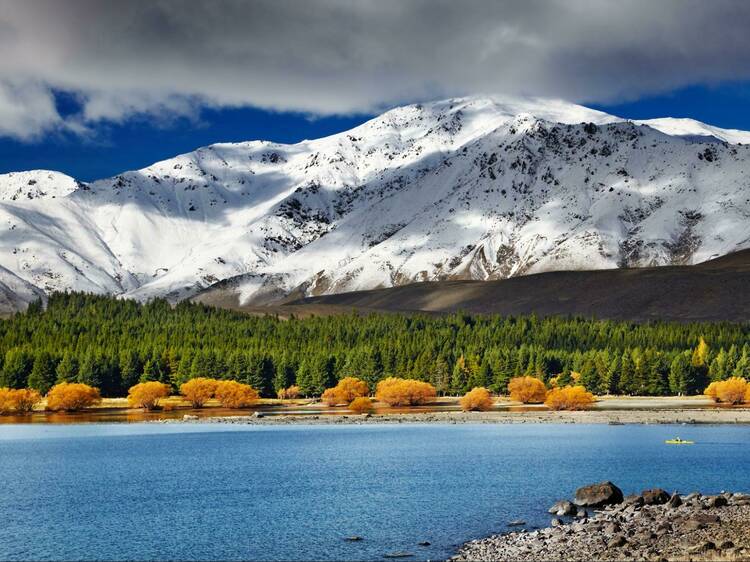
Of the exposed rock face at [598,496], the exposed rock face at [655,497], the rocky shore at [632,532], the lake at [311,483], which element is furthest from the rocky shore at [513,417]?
the rocky shore at [632,532]

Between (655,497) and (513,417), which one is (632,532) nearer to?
(655,497)

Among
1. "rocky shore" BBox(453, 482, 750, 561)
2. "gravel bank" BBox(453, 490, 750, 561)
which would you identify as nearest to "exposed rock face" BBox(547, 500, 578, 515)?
"rocky shore" BBox(453, 482, 750, 561)

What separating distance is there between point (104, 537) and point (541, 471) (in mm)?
47391

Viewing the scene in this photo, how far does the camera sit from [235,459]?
387 feet

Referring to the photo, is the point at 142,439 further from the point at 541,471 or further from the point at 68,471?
the point at 541,471

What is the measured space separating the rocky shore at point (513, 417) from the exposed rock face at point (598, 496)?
93026 mm

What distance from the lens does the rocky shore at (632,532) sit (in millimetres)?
53688

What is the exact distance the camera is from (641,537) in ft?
191

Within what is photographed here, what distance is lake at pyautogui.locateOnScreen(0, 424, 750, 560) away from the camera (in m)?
67.1

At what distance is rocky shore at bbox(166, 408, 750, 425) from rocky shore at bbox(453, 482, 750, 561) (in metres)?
95.0

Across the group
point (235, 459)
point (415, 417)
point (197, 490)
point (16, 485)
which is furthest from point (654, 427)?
point (16, 485)

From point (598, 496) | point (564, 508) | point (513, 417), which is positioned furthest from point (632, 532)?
point (513, 417)

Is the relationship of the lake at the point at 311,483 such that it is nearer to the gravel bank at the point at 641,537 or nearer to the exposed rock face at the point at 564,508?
the exposed rock face at the point at 564,508

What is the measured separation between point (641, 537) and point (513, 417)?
12432 centimetres
